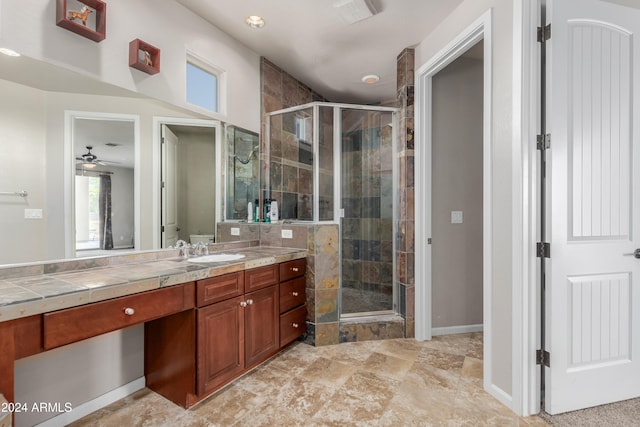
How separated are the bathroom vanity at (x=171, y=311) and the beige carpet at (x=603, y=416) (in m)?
1.73

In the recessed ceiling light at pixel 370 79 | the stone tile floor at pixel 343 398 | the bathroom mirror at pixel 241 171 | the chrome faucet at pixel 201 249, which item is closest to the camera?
the stone tile floor at pixel 343 398

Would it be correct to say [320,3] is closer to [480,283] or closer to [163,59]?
[163,59]

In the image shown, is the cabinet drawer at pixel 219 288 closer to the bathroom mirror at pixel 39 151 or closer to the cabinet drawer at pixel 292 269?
the cabinet drawer at pixel 292 269

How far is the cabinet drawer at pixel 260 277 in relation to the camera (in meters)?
2.05

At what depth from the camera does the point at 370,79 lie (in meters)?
3.53

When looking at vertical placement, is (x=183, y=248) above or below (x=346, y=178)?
below

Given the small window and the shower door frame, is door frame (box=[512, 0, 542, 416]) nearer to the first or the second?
the shower door frame

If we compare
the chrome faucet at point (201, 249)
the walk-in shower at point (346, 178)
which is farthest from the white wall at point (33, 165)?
the walk-in shower at point (346, 178)

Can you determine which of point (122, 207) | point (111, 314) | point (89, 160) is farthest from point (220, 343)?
point (89, 160)

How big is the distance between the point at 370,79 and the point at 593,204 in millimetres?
2539

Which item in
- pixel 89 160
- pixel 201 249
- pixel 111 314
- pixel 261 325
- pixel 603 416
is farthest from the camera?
pixel 201 249

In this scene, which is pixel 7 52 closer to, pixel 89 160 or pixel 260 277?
pixel 89 160

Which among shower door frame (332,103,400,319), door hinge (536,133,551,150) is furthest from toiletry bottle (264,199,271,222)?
door hinge (536,133,551,150)

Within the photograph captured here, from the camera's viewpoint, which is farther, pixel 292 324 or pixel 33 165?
pixel 292 324
